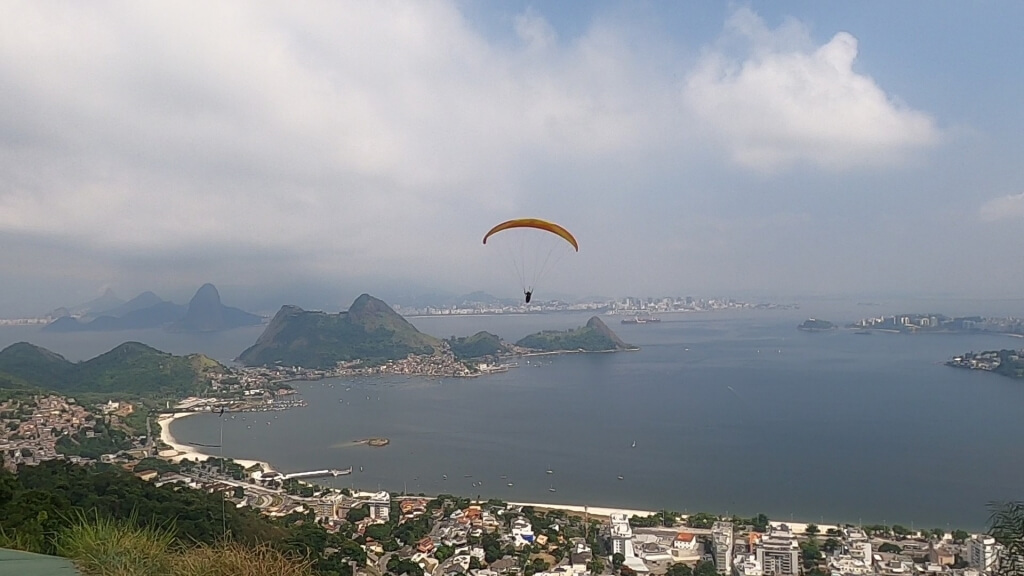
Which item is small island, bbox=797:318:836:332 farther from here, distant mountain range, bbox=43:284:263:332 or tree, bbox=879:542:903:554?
distant mountain range, bbox=43:284:263:332

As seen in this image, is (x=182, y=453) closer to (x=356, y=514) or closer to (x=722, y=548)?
(x=356, y=514)

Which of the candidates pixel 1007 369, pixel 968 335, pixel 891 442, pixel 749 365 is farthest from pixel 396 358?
pixel 968 335

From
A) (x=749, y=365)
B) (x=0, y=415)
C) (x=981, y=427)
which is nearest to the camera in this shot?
(x=0, y=415)

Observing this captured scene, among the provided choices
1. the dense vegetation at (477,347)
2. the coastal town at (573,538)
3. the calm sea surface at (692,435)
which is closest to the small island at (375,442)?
the calm sea surface at (692,435)

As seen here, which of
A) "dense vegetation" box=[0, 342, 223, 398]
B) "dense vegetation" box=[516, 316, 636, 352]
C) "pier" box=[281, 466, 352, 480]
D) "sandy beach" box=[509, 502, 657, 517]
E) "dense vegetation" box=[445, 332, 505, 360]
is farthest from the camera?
"dense vegetation" box=[516, 316, 636, 352]

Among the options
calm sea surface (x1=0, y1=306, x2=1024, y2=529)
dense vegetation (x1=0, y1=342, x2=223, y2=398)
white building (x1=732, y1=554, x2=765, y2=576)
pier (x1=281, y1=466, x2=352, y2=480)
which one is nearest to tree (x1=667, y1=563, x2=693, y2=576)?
white building (x1=732, y1=554, x2=765, y2=576)

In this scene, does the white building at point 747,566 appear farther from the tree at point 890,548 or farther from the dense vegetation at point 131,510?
the dense vegetation at point 131,510

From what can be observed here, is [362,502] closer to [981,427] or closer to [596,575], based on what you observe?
[596,575]
